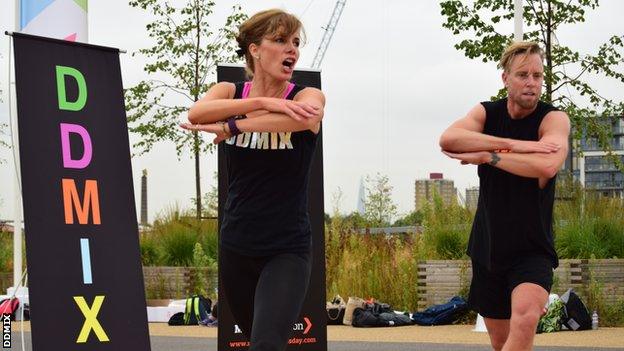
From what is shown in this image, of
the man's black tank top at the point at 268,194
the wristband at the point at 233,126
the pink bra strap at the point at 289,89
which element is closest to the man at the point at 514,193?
the pink bra strap at the point at 289,89

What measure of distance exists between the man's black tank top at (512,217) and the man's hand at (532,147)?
0.51ft

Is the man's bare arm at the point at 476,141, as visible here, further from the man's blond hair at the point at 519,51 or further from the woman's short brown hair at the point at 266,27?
the woman's short brown hair at the point at 266,27

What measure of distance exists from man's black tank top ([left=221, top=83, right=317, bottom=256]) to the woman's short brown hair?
45cm

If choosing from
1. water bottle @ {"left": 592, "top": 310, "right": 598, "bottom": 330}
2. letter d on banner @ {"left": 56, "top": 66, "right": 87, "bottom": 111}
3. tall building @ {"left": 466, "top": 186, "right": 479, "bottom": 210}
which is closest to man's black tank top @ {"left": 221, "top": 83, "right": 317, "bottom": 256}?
letter d on banner @ {"left": 56, "top": 66, "right": 87, "bottom": 111}

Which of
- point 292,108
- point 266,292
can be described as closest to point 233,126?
point 292,108

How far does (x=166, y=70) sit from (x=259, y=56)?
869 inches

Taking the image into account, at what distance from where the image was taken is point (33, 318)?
19.7ft

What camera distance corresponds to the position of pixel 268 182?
503cm

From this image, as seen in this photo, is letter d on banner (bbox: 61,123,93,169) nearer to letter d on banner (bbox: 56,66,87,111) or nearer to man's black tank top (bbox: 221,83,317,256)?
letter d on banner (bbox: 56,66,87,111)

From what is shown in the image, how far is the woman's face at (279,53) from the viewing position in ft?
17.1

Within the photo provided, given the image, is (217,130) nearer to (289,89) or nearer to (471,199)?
(289,89)

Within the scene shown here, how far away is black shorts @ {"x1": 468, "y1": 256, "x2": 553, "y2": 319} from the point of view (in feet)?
17.5

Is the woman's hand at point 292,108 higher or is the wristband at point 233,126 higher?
the woman's hand at point 292,108

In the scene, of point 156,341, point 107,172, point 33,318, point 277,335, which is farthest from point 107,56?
point 156,341
